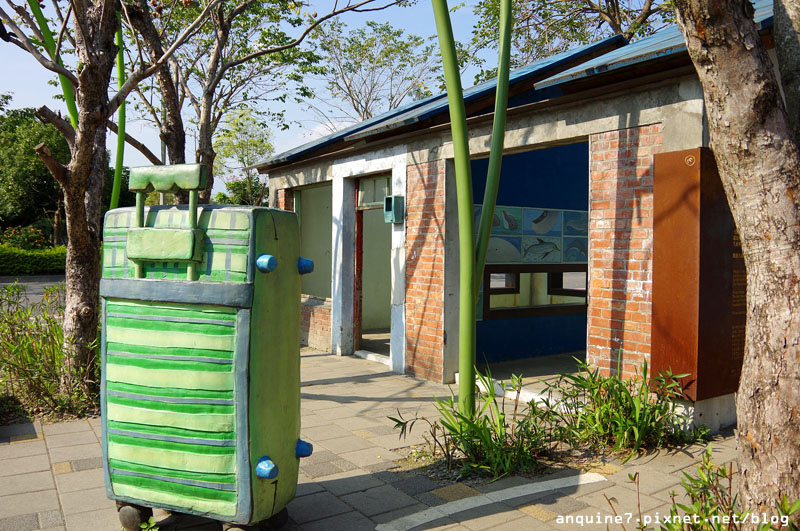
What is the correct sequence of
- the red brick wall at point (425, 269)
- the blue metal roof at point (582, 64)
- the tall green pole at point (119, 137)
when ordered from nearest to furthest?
the blue metal roof at point (582, 64)
the tall green pole at point (119, 137)
the red brick wall at point (425, 269)

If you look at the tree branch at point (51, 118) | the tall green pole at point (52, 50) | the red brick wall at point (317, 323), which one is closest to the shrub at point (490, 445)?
the tree branch at point (51, 118)

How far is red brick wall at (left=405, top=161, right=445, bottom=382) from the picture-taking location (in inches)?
302

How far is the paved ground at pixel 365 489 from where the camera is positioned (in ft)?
11.8

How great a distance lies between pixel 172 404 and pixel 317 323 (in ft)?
24.8

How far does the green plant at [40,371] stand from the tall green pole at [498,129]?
12.8 ft

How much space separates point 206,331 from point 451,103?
2574 millimetres

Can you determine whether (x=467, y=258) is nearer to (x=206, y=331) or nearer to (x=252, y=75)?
(x=206, y=331)

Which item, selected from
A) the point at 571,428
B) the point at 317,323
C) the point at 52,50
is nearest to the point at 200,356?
the point at 571,428

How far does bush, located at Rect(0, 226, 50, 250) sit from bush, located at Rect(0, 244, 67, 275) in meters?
1.14

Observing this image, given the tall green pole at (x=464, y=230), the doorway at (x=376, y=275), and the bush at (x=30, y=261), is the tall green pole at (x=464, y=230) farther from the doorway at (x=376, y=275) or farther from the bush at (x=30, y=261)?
the bush at (x=30, y=261)

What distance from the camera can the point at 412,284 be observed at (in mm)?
8180

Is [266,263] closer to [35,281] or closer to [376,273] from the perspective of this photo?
[376,273]

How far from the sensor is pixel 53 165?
17.7 ft

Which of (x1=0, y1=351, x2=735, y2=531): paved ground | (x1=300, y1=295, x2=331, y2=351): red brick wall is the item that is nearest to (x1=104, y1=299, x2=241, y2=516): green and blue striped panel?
(x1=0, y1=351, x2=735, y2=531): paved ground
